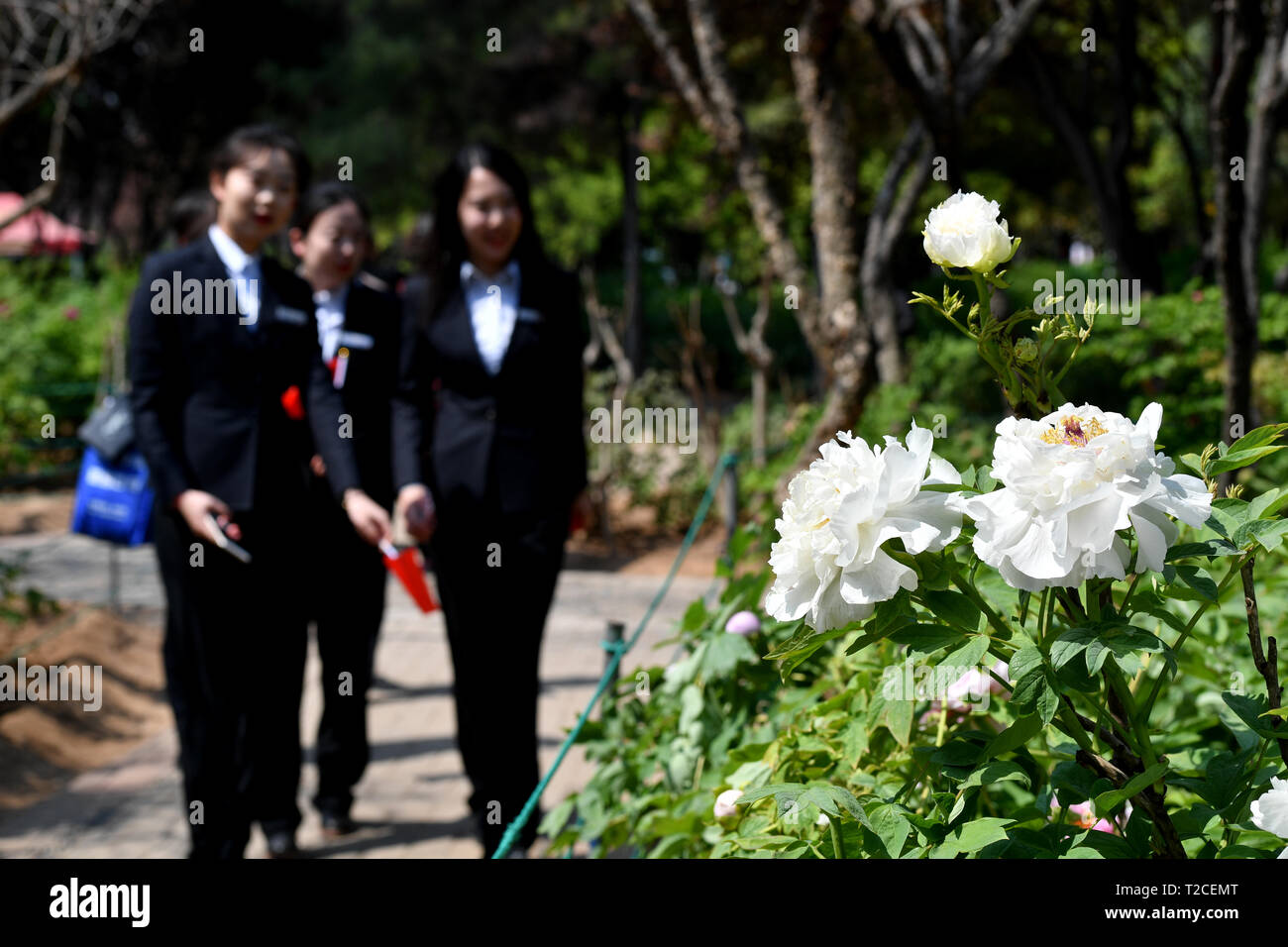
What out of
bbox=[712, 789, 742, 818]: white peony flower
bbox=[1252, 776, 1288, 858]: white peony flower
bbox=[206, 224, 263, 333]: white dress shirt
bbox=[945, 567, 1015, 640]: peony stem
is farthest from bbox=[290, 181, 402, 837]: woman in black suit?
bbox=[1252, 776, 1288, 858]: white peony flower

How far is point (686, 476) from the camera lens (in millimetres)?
10375

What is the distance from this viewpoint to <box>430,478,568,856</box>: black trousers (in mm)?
3516

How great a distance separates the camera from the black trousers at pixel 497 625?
3.52 meters

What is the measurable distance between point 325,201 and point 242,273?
0.96m

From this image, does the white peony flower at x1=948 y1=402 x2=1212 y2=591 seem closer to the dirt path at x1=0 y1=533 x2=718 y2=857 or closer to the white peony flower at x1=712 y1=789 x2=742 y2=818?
the white peony flower at x1=712 y1=789 x2=742 y2=818

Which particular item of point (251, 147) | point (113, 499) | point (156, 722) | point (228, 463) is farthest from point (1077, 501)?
point (156, 722)

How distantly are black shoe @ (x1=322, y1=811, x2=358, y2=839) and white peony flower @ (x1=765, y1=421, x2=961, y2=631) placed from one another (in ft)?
11.3

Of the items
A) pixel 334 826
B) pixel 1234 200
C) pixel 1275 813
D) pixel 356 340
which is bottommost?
pixel 334 826

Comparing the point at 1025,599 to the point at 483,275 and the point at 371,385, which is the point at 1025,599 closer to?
the point at 483,275

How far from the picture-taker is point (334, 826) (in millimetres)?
4242

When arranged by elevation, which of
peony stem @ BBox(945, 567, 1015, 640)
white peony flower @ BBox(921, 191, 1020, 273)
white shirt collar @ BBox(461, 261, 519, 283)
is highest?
white shirt collar @ BBox(461, 261, 519, 283)

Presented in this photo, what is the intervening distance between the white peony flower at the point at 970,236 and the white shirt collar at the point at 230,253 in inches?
112

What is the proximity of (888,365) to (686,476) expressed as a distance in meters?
2.61
